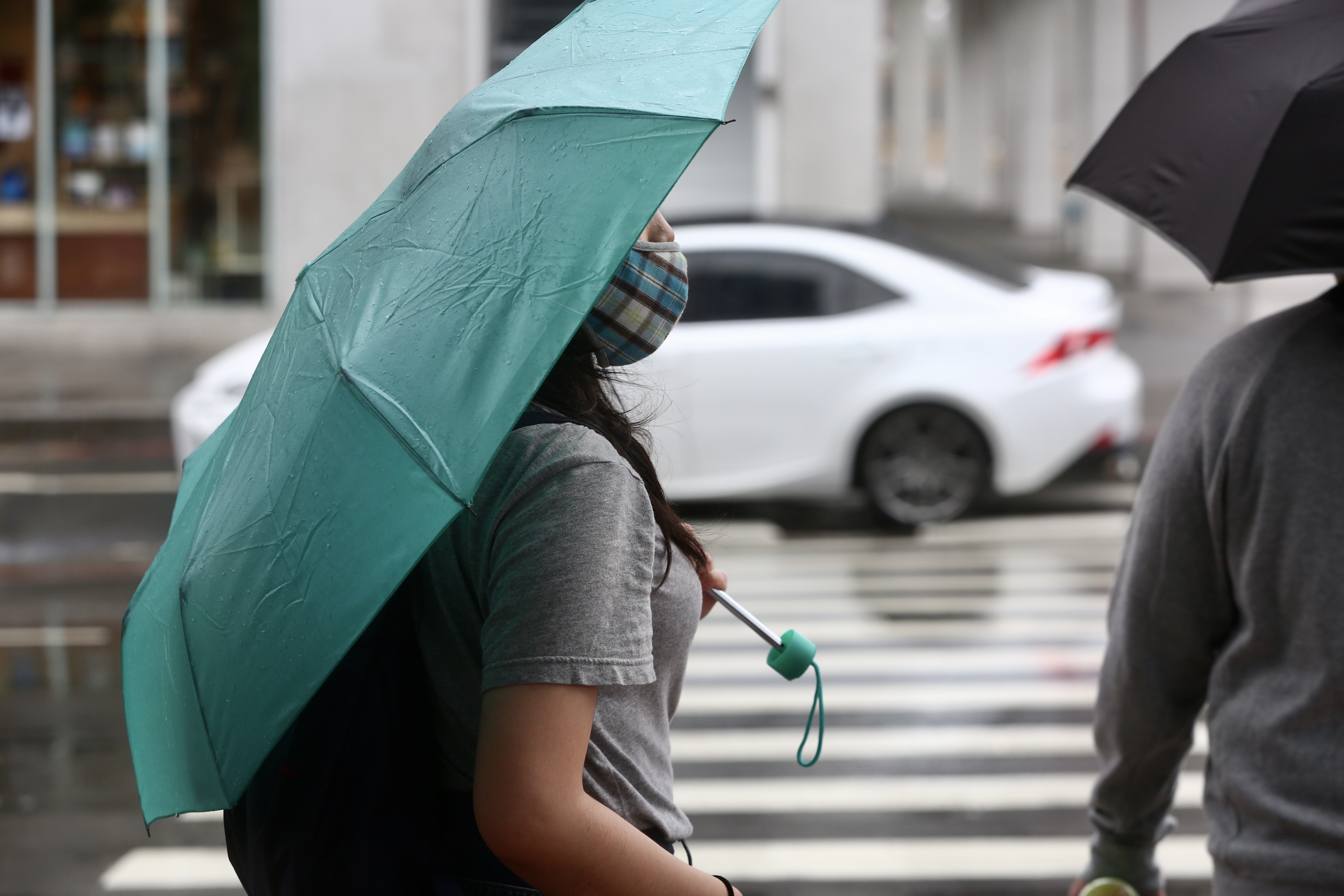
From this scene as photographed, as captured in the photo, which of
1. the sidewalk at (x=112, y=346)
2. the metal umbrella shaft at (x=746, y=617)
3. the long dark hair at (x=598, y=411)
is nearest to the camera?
the long dark hair at (x=598, y=411)

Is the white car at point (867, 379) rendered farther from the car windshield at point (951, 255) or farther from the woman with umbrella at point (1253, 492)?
the woman with umbrella at point (1253, 492)

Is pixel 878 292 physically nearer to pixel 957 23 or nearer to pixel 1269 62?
pixel 1269 62

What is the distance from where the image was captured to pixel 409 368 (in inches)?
56.9

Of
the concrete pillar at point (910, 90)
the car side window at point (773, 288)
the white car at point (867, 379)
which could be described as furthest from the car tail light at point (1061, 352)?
the concrete pillar at point (910, 90)

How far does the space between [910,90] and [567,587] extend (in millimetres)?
58622

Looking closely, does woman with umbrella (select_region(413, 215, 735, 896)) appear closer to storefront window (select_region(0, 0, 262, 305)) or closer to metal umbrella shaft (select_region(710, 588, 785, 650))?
metal umbrella shaft (select_region(710, 588, 785, 650))

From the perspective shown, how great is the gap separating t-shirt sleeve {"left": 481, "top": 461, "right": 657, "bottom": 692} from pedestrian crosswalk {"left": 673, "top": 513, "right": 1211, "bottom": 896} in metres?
2.98

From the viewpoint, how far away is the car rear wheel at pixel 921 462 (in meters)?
9.03

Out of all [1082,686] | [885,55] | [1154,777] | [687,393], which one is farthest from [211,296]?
[885,55]

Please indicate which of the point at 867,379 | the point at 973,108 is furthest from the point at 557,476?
the point at 973,108

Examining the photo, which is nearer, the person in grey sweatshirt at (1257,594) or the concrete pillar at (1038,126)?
the person in grey sweatshirt at (1257,594)

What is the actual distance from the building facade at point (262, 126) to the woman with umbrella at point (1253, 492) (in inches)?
583

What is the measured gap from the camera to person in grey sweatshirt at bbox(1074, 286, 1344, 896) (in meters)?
1.93

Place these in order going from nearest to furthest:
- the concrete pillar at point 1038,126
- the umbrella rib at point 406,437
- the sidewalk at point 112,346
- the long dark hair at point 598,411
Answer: the umbrella rib at point 406,437
the long dark hair at point 598,411
the sidewalk at point 112,346
the concrete pillar at point 1038,126
